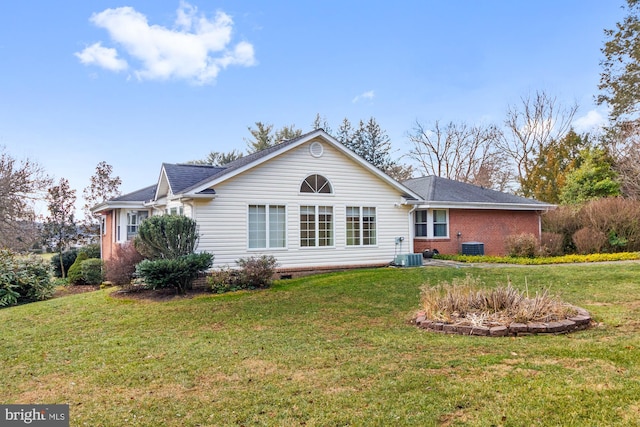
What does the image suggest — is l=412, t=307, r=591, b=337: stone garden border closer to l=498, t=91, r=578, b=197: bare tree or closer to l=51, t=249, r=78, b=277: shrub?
l=51, t=249, r=78, b=277: shrub

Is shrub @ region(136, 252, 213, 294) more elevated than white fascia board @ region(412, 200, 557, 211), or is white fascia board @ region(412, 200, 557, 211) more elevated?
white fascia board @ region(412, 200, 557, 211)

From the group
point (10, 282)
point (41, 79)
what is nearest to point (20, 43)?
point (41, 79)

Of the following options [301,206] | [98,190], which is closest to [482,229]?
[301,206]

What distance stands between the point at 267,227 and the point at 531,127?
29499mm

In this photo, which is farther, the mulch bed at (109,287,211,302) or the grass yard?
the mulch bed at (109,287,211,302)

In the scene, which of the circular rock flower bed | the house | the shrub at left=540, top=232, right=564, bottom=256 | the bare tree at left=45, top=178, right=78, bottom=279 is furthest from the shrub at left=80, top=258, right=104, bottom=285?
the shrub at left=540, top=232, right=564, bottom=256

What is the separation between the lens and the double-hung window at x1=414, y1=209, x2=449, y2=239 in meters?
18.8

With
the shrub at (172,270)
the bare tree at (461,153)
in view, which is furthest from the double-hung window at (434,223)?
the bare tree at (461,153)

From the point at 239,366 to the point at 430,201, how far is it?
14.5 m

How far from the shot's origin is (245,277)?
11422 millimetres

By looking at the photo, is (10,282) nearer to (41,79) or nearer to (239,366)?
(41,79)

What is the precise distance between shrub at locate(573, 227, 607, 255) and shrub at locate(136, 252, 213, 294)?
1636cm

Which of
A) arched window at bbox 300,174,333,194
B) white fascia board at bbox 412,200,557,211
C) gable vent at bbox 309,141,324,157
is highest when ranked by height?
gable vent at bbox 309,141,324,157

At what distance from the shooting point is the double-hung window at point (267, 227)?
13125 millimetres
